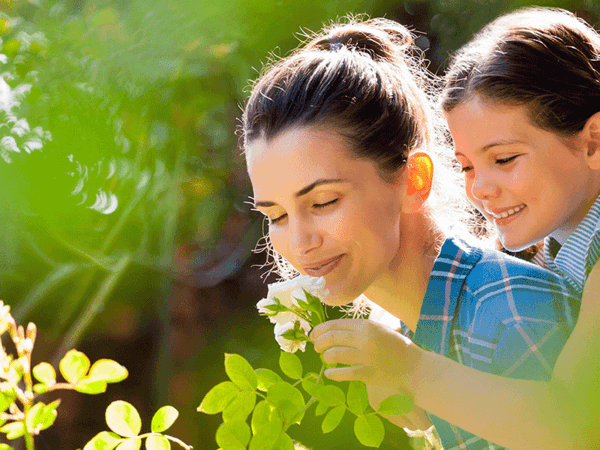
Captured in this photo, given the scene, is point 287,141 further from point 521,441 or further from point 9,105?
point 9,105

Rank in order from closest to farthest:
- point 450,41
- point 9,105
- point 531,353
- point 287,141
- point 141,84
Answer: point 531,353
point 287,141
point 9,105
point 141,84
point 450,41

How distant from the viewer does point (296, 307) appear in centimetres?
60

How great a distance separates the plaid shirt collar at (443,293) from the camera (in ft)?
2.89

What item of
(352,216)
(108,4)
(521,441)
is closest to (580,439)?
(521,441)

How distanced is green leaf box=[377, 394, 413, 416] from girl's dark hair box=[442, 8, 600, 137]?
1.73 feet

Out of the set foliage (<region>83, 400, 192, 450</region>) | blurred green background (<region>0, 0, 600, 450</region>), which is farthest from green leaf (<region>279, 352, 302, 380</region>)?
blurred green background (<region>0, 0, 600, 450</region>)

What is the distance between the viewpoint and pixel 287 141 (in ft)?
2.78

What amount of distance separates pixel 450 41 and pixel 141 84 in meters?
0.80

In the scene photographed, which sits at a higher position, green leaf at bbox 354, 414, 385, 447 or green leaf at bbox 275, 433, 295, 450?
green leaf at bbox 275, 433, 295, 450

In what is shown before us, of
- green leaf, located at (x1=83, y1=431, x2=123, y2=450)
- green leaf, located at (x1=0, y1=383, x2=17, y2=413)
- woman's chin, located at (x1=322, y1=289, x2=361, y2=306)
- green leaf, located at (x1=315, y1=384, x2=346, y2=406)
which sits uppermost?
green leaf, located at (x1=0, y1=383, x2=17, y2=413)

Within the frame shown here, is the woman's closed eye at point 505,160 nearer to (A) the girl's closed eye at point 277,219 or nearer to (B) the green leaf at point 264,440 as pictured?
(A) the girl's closed eye at point 277,219

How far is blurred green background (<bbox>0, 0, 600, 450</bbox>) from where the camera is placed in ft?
3.78

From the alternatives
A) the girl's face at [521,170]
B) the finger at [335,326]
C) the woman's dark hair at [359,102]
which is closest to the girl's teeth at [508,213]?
the girl's face at [521,170]

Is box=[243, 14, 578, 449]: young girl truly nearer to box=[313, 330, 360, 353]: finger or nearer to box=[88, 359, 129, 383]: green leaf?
box=[313, 330, 360, 353]: finger
